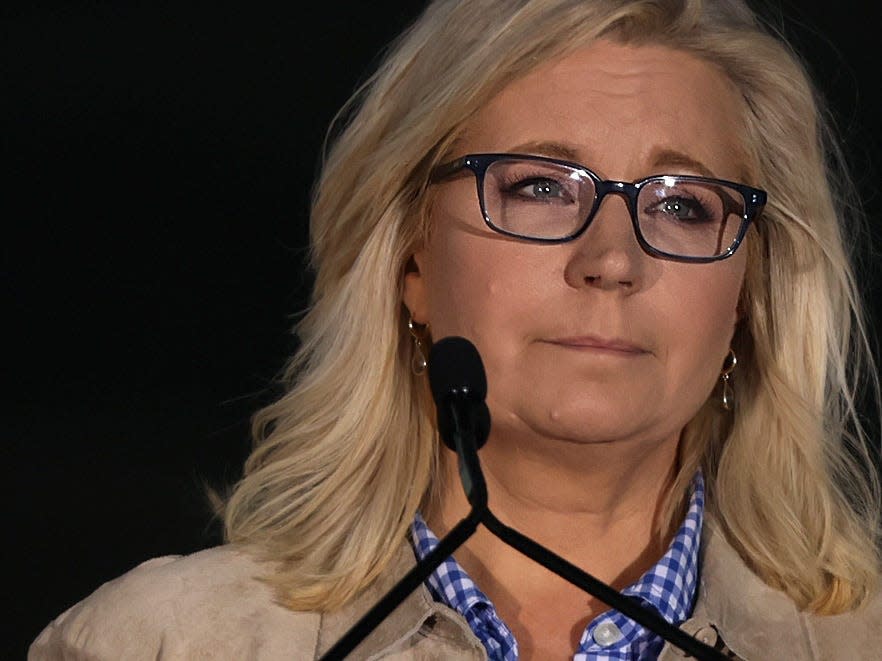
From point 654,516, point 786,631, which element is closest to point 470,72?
point 654,516

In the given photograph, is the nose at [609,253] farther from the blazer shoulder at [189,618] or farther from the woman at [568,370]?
the blazer shoulder at [189,618]

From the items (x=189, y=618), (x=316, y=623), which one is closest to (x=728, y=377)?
(x=316, y=623)

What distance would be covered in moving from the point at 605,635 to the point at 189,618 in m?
0.56

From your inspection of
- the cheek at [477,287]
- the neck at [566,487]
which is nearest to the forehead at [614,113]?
the cheek at [477,287]

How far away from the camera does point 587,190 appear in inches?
109

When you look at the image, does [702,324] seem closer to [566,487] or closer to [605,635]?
[566,487]

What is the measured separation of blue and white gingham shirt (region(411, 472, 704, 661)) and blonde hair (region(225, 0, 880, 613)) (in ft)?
0.24

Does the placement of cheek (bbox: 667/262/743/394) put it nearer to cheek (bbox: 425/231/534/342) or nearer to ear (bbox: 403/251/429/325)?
cheek (bbox: 425/231/534/342)

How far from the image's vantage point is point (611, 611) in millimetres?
2830

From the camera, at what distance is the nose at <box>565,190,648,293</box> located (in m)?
2.71

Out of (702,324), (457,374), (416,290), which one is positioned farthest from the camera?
(416,290)

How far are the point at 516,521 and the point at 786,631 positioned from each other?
1.28ft

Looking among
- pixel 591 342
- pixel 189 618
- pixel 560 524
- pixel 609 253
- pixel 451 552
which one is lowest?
pixel 189 618

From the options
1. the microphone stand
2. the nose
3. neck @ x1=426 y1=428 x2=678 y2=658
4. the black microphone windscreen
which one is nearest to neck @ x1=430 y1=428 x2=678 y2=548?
neck @ x1=426 y1=428 x2=678 y2=658
